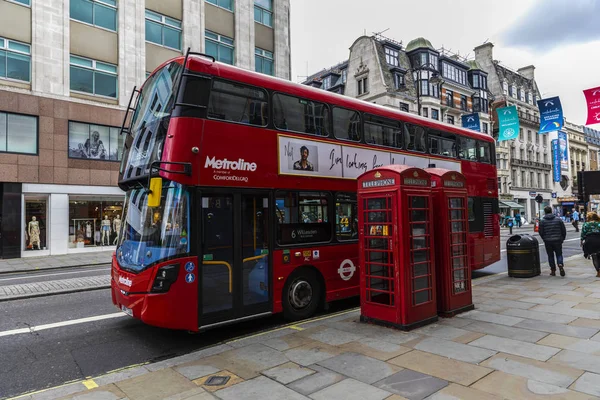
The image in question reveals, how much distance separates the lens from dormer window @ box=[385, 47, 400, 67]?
42.0 metres

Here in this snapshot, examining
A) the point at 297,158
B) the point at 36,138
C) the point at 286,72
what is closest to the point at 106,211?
the point at 36,138

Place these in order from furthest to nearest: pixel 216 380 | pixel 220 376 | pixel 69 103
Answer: pixel 69 103 → pixel 220 376 → pixel 216 380

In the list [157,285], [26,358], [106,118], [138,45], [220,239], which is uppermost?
[138,45]

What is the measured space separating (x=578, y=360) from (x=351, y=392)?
2.82m

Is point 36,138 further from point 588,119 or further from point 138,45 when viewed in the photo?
point 588,119

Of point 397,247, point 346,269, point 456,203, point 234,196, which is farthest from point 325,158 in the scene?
point 456,203

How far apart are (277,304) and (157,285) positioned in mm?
2100

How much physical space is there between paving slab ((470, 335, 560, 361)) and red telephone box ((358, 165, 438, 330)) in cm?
103

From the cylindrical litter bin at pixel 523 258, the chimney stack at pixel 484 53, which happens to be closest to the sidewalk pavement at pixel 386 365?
the cylindrical litter bin at pixel 523 258

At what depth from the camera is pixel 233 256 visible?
6.07 metres

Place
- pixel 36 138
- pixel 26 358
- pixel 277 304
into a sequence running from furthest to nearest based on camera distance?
pixel 36 138 → pixel 277 304 → pixel 26 358

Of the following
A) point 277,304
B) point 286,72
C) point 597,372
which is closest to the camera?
point 597,372

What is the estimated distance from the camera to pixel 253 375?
14.4 ft

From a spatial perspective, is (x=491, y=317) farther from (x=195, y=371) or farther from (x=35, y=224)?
(x=35, y=224)
